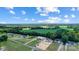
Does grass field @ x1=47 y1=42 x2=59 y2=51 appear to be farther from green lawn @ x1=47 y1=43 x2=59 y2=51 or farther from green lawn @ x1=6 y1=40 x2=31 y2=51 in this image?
green lawn @ x1=6 y1=40 x2=31 y2=51

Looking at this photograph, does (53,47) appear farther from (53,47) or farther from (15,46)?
(15,46)

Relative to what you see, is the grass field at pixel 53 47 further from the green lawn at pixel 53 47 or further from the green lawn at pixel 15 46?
the green lawn at pixel 15 46

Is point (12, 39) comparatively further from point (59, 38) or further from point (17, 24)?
point (59, 38)

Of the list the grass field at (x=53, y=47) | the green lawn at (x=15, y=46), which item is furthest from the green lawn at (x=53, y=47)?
the green lawn at (x=15, y=46)

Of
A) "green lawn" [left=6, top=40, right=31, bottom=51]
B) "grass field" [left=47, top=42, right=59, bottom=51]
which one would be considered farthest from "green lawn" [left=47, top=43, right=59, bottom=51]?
"green lawn" [left=6, top=40, right=31, bottom=51]

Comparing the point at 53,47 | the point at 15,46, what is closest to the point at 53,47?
the point at 53,47
